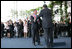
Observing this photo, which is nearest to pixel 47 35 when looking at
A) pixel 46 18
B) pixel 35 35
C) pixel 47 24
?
pixel 47 24

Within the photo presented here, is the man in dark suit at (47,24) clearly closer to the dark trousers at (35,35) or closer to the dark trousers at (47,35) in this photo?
the dark trousers at (47,35)

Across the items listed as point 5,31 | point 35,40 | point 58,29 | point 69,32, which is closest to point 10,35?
point 5,31

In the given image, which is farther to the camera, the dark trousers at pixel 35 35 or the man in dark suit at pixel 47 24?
the dark trousers at pixel 35 35

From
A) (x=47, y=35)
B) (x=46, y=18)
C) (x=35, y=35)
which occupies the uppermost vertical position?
(x=46, y=18)

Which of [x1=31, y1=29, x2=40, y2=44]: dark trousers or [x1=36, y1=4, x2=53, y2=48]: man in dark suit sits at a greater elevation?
[x1=36, y1=4, x2=53, y2=48]: man in dark suit

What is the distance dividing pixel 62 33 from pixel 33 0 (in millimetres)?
6538

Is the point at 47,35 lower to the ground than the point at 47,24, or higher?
lower

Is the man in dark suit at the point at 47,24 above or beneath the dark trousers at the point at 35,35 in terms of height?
above

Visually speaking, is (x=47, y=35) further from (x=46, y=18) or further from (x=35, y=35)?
(x=35, y=35)

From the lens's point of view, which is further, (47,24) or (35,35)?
(35,35)

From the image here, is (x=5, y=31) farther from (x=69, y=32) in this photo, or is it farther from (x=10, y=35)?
(x=69, y=32)

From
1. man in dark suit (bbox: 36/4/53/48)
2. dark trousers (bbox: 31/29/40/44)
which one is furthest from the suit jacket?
dark trousers (bbox: 31/29/40/44)

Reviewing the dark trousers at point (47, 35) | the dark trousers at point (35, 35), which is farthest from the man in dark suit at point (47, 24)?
the dark trousers at point (35, 35)

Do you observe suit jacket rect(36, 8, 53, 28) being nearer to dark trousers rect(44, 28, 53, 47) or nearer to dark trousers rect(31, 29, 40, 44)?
dark trousers rect(44, 28, 53, 47)
